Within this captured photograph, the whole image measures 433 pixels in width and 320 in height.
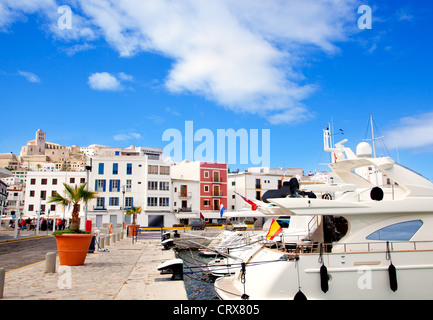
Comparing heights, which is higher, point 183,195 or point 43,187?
point 43,187

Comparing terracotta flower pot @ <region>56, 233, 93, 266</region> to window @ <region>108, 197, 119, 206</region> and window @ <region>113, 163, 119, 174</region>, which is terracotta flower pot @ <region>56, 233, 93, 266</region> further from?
window @ <region>113, 163, 119, 174</region>

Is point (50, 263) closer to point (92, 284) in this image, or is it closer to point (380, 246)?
point (92, 284)

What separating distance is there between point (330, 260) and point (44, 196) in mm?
57990

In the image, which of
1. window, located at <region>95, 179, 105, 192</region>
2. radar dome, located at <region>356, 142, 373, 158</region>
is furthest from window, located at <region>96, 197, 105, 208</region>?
radar dome, located at <region>356, 142, 373, 158</region>

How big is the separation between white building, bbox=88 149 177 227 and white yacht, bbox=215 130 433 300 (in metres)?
42.6

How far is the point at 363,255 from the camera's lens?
31.7ft

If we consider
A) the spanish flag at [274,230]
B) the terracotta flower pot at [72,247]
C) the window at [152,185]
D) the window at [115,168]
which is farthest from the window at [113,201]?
the spanish flag at [274,230]

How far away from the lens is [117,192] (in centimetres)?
5297

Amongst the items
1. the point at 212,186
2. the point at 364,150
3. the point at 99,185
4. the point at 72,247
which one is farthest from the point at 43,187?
the point at 364,150

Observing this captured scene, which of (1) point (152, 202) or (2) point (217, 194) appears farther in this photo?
(2) point (217, 194)

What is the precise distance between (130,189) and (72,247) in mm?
41063

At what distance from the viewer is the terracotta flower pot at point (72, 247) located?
12.6 meters
